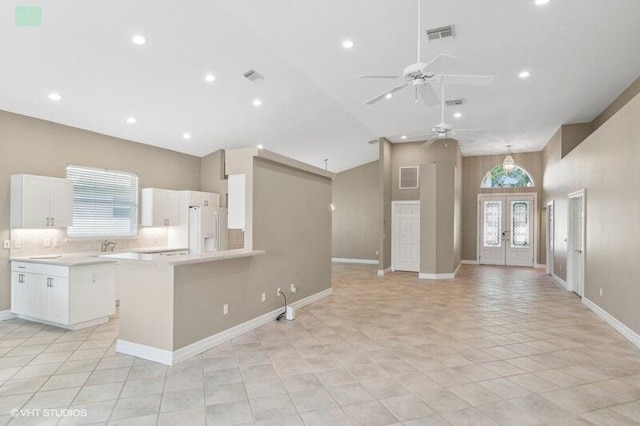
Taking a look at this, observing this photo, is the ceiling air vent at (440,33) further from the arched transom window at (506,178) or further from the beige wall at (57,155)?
the arched transom window at (506,178)

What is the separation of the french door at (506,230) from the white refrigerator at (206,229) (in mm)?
8619

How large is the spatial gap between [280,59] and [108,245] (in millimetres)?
4414

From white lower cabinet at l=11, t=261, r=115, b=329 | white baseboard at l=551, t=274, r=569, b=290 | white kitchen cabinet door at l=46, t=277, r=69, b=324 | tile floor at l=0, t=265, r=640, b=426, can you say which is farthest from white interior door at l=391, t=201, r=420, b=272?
white kitchen cabinet door at l=46, t=277, r=69, b=324

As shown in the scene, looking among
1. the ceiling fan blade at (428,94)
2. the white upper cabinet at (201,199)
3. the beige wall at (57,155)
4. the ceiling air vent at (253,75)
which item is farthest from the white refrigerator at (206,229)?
the ceiling fan blade at (428,94)

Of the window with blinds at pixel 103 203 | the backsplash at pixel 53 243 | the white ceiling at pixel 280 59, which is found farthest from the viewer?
the window with blinds at pixel 103 203

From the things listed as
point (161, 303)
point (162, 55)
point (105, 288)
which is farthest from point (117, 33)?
point (105, 288)

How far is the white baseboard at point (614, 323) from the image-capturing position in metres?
4.23

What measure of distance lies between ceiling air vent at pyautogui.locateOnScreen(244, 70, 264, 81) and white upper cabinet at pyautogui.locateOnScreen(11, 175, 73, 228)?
10.5 feet

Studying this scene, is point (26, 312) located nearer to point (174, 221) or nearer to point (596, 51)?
point (174, 221)

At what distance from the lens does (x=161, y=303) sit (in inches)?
144

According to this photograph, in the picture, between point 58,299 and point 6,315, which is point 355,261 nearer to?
point 58,299

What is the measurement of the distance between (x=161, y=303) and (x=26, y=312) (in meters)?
2.84

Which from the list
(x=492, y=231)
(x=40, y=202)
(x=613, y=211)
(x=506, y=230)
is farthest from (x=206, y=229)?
(x=506, y=230)

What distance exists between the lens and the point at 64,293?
464 cm
